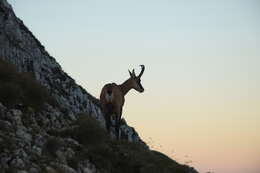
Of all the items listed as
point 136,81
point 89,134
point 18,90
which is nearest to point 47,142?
point 89,134

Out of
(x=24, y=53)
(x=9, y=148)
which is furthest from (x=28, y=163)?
(x=24, y=53)

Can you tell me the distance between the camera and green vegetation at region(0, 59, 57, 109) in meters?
14.0

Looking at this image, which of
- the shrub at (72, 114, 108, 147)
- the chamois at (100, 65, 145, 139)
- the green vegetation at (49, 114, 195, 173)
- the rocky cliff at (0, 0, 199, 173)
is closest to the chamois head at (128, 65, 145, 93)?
the chamois at (100, 65, 145, 139)

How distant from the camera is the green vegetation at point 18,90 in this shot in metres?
14.0

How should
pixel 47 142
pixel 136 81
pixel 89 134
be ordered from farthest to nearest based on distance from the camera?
1. pixel 136 81
2. pixel 89 134
3. pixel 47 142

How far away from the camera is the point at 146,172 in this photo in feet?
45.5

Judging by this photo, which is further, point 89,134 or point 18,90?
point 89,134

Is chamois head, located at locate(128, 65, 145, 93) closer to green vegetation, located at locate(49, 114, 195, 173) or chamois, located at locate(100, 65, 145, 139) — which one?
chamois, located at locate(100, 65, 145, 139)

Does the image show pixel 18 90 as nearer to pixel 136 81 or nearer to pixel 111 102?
pixel 111 102

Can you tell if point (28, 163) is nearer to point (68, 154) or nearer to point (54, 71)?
point (68, 154)

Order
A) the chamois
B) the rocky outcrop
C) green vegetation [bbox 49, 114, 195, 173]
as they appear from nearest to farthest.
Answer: green vegetation [bbox 49, 114, 195, 173]
the chamois
the rocky outcrop

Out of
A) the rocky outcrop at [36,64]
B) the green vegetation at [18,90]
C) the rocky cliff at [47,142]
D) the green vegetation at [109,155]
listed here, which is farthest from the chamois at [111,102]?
the rocky outcrop at [36,64]

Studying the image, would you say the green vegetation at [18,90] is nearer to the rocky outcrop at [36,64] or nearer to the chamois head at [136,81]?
the chamois head at [136,81]

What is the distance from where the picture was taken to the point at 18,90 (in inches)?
571
